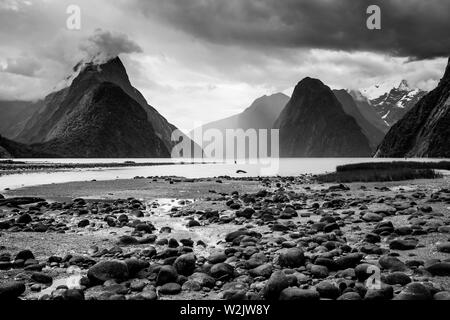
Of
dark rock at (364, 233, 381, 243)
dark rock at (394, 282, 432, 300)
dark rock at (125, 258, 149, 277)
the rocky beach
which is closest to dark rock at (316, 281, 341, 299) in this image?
the rocky beach

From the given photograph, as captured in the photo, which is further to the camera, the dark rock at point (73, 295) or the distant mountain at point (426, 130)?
the distant mountain at point (426, 130)

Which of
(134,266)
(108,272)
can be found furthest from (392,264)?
(108,272)

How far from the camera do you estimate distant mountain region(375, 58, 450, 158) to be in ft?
459

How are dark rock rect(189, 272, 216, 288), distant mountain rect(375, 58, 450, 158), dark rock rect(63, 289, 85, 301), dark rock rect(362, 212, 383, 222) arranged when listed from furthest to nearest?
distant mountain rect(375, 58, 450, 158), dark rock rect(362, 212, 383, 222), dark rock rect(189, 272, 216, 288), dark rock rect(63, 289, 85, 301)

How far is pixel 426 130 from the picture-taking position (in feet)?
516

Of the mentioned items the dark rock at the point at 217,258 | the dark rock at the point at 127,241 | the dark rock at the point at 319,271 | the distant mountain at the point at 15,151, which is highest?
the distant mountain at the point at 15,151

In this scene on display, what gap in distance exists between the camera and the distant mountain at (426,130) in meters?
140

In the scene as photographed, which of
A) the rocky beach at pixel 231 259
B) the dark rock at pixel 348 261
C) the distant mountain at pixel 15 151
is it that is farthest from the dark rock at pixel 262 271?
the distant mountain at pixel 15 151

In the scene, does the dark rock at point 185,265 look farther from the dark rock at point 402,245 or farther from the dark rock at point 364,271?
the dark rock at point 402,245

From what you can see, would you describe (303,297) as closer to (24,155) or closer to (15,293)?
(15,293)

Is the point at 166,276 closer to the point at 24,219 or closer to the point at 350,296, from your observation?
the point at 350,296

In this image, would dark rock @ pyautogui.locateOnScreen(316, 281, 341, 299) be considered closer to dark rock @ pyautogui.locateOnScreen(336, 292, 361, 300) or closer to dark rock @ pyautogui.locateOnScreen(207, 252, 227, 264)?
dark rock @ pyautogui.locateOnScreen(336, 292, 361, 300)
